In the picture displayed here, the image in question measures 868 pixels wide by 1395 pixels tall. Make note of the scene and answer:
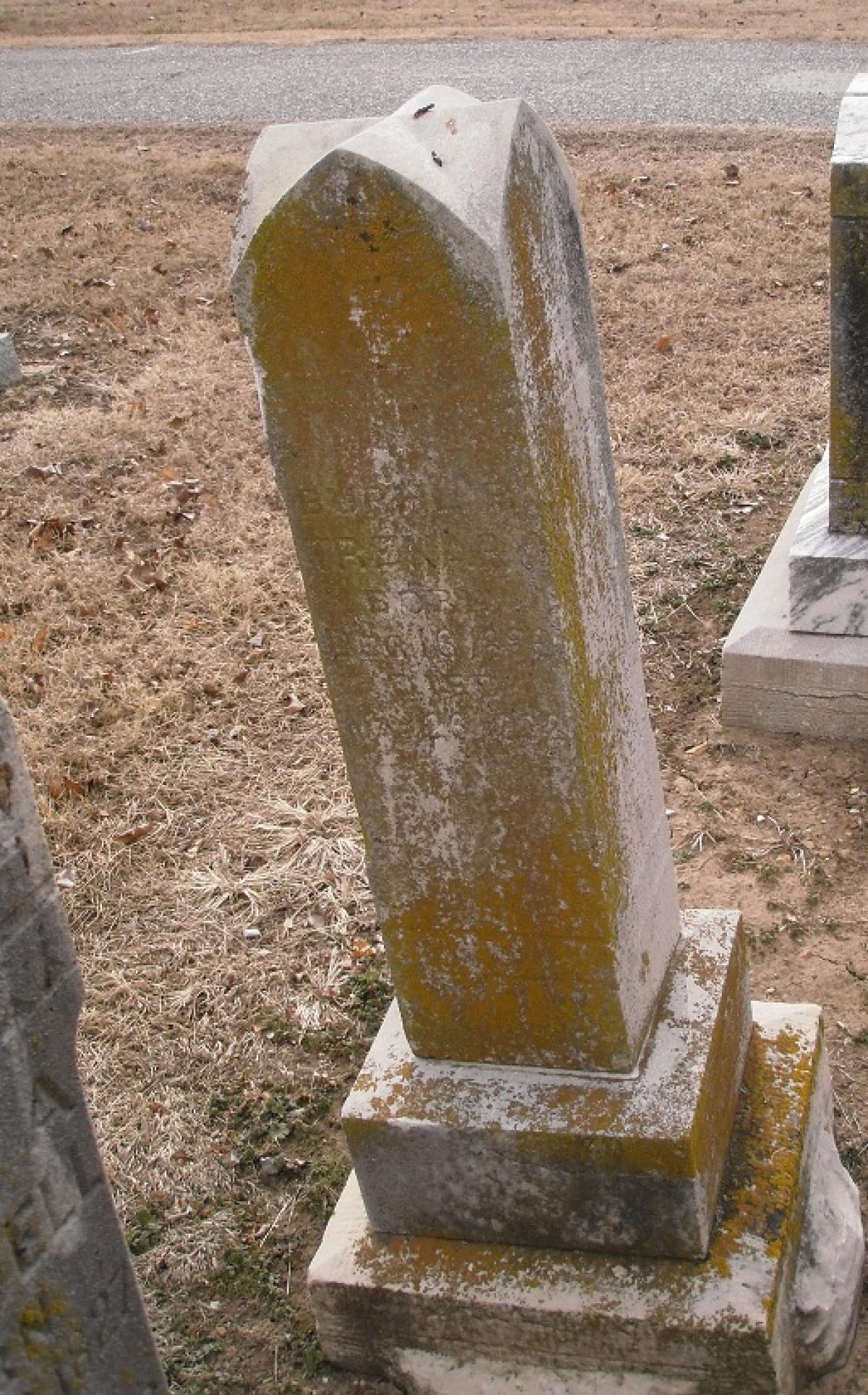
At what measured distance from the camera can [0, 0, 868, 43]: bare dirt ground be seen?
14.3 metres

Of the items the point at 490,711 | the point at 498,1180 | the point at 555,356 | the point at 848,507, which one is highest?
the point at 555,356

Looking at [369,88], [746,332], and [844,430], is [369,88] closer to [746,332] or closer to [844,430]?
[746,332]

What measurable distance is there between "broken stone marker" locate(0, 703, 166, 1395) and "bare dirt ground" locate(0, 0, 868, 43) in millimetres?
13366

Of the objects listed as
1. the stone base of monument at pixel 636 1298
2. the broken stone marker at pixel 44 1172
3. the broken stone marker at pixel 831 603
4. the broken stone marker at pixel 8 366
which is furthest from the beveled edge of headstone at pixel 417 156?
the broken stone marker at pixel 8 366

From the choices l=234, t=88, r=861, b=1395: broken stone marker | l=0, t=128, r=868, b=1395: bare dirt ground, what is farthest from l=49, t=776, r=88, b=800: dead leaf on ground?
l=234, t=88, r=861, b=1395: broken stone marker

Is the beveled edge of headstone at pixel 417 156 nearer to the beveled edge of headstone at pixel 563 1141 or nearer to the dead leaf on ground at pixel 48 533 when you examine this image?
the beveled edge of headstone at pixel 563 1141

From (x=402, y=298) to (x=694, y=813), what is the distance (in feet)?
8.08

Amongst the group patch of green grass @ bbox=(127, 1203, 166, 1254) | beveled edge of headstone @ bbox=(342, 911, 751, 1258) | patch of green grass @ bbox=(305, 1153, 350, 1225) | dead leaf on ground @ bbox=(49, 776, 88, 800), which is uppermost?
beveled edge of headstone @ bbox=(342, 911, 751, 1258)

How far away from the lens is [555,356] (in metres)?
2.18

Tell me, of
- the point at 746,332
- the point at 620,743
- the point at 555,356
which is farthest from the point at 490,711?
the point at 746,332

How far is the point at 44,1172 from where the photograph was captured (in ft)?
6.31

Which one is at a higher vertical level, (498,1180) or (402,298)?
(402,298)

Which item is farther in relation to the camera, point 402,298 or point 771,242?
point 771,242

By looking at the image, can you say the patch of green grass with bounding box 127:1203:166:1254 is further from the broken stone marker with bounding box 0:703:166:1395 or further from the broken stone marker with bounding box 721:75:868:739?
the broken stone marker with bounding box 721:75:868:739
